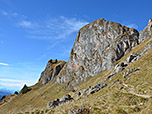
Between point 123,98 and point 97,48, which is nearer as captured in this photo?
point 123,98

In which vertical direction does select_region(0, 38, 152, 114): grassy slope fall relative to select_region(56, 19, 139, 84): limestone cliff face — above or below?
below

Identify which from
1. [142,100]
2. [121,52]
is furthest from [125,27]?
[142,100]

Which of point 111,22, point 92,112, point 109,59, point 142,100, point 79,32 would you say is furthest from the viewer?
point 79,32

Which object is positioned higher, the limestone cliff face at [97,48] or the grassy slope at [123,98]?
the limestone cliff face at [97,48]

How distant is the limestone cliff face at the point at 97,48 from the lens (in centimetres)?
9288

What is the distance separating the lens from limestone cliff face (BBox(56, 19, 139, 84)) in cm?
9288

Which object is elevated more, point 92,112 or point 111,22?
point 111,22

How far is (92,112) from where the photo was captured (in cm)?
1351

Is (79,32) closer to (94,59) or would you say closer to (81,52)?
(81,52)

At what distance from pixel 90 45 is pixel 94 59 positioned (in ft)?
63.4

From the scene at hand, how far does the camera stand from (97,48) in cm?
11188

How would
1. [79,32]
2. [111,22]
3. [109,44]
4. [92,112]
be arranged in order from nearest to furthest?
[92,112] → [109,44] → [111,22] → [79,32]

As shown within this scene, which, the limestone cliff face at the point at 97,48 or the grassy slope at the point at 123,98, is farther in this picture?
the limestone cliff face at the point at 97,48

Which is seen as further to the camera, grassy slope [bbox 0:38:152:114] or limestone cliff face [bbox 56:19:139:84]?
limestone cliff face [bbox 56:19:139:84]
